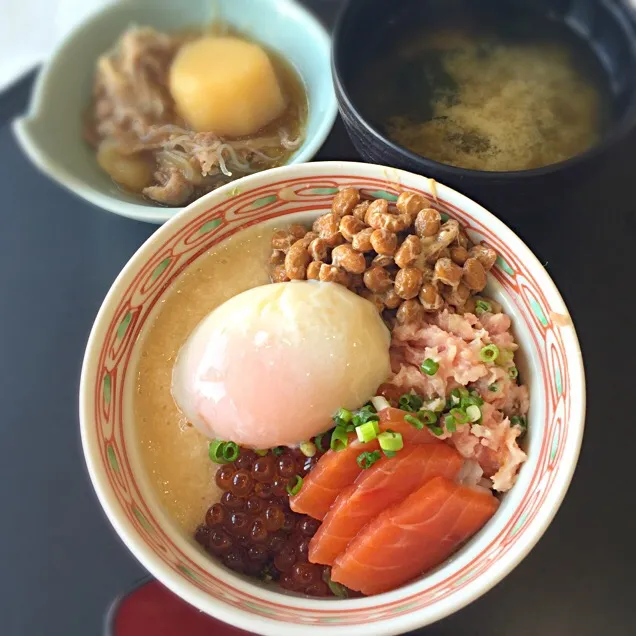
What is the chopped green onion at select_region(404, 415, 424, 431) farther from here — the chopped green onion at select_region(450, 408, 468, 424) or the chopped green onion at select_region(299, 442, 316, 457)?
the chopped green onion at select_region(299, 442, 316, 457)

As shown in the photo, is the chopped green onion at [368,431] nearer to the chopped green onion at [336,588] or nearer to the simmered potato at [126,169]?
the chopped green onion at [336,588]

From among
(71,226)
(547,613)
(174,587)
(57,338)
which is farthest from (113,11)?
(547,613)

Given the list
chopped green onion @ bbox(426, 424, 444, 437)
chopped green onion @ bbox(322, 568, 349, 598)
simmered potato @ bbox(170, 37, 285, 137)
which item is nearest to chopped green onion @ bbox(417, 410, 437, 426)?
chopped green onion @ bbox(426, 424, 444, 437)

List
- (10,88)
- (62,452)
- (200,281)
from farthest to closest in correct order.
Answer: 1. (10,88)
2. (62,452)
3. (200,281)

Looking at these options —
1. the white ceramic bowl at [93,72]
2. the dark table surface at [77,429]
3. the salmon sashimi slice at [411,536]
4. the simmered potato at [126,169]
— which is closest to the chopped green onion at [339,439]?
the salmon sashimi slice at [411,536]

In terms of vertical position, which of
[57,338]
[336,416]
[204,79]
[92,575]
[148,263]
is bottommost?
[92,575]

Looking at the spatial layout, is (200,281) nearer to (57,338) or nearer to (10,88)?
(57,338)
